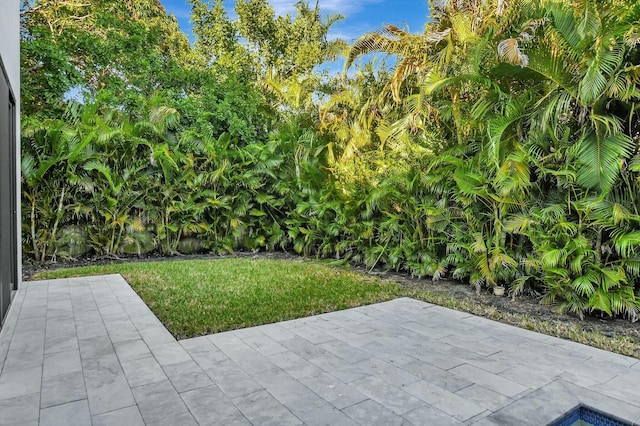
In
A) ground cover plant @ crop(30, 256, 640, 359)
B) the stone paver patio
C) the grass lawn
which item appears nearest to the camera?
the stone paver patio

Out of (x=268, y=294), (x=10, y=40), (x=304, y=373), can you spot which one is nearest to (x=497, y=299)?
(x=268, y=294)

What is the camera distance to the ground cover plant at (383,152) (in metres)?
4.16

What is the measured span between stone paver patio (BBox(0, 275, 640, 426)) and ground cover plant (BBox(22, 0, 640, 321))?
146 centimetres

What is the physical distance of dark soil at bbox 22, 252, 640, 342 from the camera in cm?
412

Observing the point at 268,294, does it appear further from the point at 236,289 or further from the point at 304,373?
the point at 304,373

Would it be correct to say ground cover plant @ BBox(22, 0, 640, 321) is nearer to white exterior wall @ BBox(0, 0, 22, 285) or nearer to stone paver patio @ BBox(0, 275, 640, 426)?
stone paver patio @ BBox(0, 275, 640, 426)

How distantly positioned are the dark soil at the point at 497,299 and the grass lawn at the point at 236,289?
1.48 feet

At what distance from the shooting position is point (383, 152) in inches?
270

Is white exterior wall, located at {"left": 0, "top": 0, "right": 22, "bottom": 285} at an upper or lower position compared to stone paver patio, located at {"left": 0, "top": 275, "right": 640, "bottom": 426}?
upper

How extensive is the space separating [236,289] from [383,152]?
3258mm

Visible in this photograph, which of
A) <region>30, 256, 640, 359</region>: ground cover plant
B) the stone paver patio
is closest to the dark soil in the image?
<region>30, 256, 640, 359</region>: ground cover plant

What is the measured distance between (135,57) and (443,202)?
8752 mm

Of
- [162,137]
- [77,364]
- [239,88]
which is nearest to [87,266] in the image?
[162,137]

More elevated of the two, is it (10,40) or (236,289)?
(10,40)
